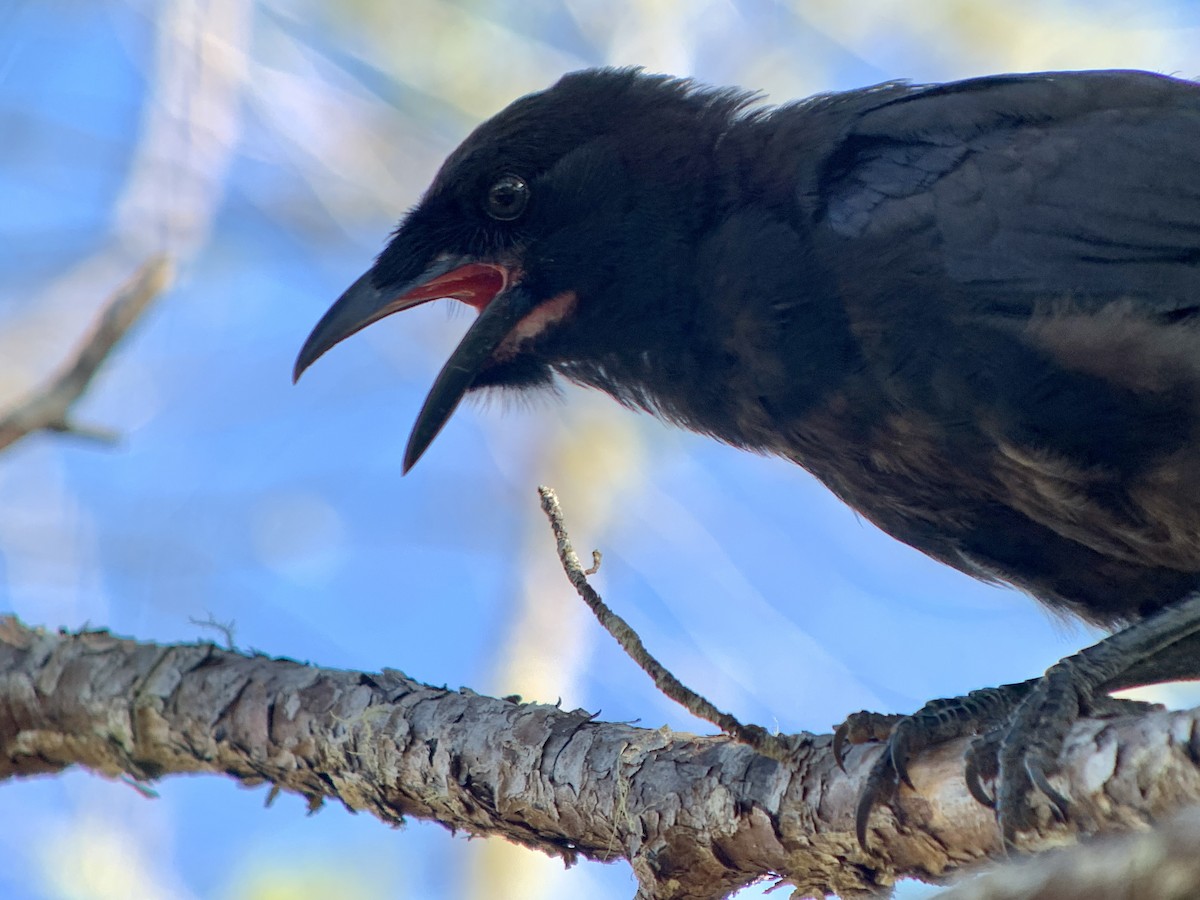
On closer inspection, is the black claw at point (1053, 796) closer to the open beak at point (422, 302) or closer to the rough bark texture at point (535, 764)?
the rough bark texture at point (535, 764)

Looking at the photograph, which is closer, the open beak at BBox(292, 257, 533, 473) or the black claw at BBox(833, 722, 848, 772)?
the black claw at BBox(833, 722, 848, 772)

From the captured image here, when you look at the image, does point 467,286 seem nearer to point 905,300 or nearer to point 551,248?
point 551,248

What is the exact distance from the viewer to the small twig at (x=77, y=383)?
3.20m

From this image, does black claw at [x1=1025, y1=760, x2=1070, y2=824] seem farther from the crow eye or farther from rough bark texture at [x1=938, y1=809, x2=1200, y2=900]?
the crow eye

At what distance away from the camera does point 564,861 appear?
10.1 ft

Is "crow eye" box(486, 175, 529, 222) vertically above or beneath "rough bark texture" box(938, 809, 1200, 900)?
above

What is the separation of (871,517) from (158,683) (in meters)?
1.91

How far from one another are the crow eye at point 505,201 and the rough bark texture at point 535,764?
131cm

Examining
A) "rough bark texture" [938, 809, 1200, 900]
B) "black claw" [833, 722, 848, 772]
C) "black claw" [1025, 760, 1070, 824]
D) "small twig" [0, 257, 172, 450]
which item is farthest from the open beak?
"rough bark texture" [938, 809, 1200, 900]

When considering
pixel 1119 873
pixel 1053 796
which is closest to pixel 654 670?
pixel 1053 796

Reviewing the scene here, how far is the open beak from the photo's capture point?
144 inches

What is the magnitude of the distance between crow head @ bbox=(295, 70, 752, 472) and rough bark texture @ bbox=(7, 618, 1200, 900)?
0.79m

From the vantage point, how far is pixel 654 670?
8.77ft

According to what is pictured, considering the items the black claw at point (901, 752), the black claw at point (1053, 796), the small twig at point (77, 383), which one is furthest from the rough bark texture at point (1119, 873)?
the small twig at point (77, 383)
